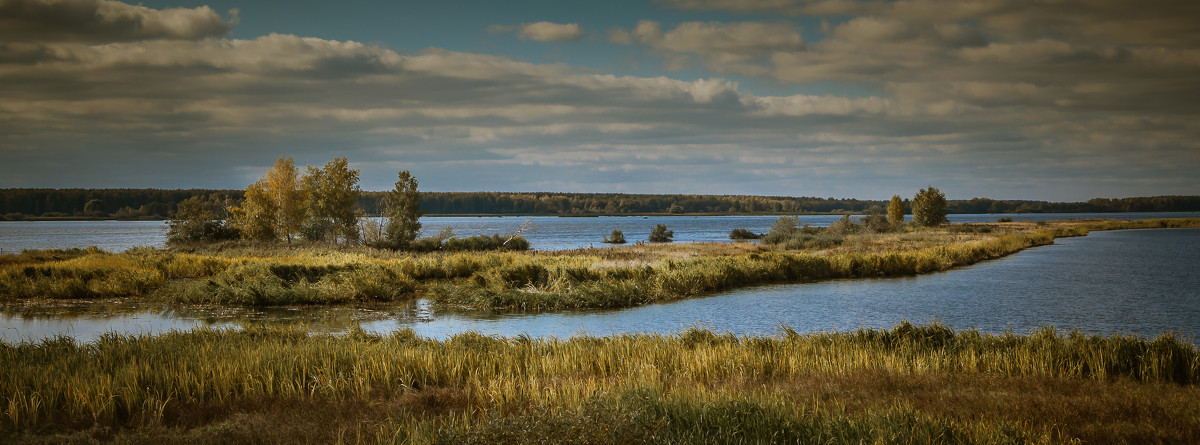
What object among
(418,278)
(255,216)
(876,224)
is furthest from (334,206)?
Answer: (876,224)

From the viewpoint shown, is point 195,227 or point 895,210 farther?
point 895,210

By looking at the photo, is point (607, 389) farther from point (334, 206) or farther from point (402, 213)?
point (334, 206)

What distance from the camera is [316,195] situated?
167 feet

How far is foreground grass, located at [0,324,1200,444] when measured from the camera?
21.3 feet

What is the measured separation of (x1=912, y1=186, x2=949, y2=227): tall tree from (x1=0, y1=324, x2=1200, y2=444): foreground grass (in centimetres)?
8514

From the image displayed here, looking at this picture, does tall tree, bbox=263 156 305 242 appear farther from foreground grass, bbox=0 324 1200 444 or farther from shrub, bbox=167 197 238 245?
foreground grass, bbox=0 324 1200 444

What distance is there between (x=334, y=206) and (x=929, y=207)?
75156 mm

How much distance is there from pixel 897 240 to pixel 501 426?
194 ft

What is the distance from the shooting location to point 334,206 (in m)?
50.0

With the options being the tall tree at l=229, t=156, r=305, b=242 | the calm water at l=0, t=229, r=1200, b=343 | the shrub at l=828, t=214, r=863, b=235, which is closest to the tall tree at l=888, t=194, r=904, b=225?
the shrub at l=828, t=214, r=863, b=235

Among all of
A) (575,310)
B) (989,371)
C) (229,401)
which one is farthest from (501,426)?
(575,310)

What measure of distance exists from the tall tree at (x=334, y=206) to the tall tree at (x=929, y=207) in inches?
2864

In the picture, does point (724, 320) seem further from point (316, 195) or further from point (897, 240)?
point (897, 240)

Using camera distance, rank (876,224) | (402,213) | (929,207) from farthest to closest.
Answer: (929,207) < (876,224) < (402,213)
